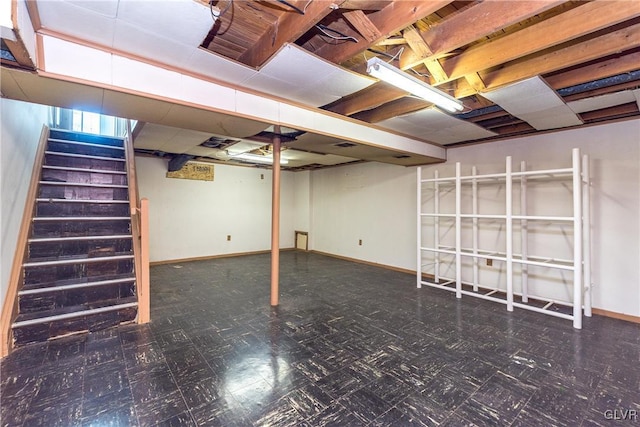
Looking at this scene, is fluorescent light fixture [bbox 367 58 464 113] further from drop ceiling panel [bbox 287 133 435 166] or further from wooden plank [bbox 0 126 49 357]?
wooden plank [bbox 0 126 49 357]

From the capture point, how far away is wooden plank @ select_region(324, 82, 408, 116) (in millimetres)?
Answer: 2807

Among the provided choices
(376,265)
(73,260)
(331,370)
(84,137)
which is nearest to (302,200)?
(376,265)

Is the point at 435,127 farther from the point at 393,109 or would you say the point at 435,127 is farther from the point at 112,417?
the point at 112,417

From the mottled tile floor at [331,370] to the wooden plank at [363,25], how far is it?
2.42m

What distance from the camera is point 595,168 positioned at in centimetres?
358

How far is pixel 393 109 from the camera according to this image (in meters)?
3.39

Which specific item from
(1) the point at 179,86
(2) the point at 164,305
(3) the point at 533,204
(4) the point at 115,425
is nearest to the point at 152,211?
(2) the point at 164,305

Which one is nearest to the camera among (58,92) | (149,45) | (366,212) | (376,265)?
(149,45)

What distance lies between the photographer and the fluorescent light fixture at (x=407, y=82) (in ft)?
6.57

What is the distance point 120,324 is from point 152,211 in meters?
3.52

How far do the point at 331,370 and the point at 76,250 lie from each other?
3094 mm

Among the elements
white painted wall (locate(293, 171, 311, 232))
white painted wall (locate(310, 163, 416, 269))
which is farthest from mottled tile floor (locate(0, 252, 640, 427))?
white painted wall (locate(293, 171, 311, 232))

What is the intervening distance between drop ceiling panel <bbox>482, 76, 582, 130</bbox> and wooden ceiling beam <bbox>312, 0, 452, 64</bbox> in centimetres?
148

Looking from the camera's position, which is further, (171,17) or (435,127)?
(435,127)
